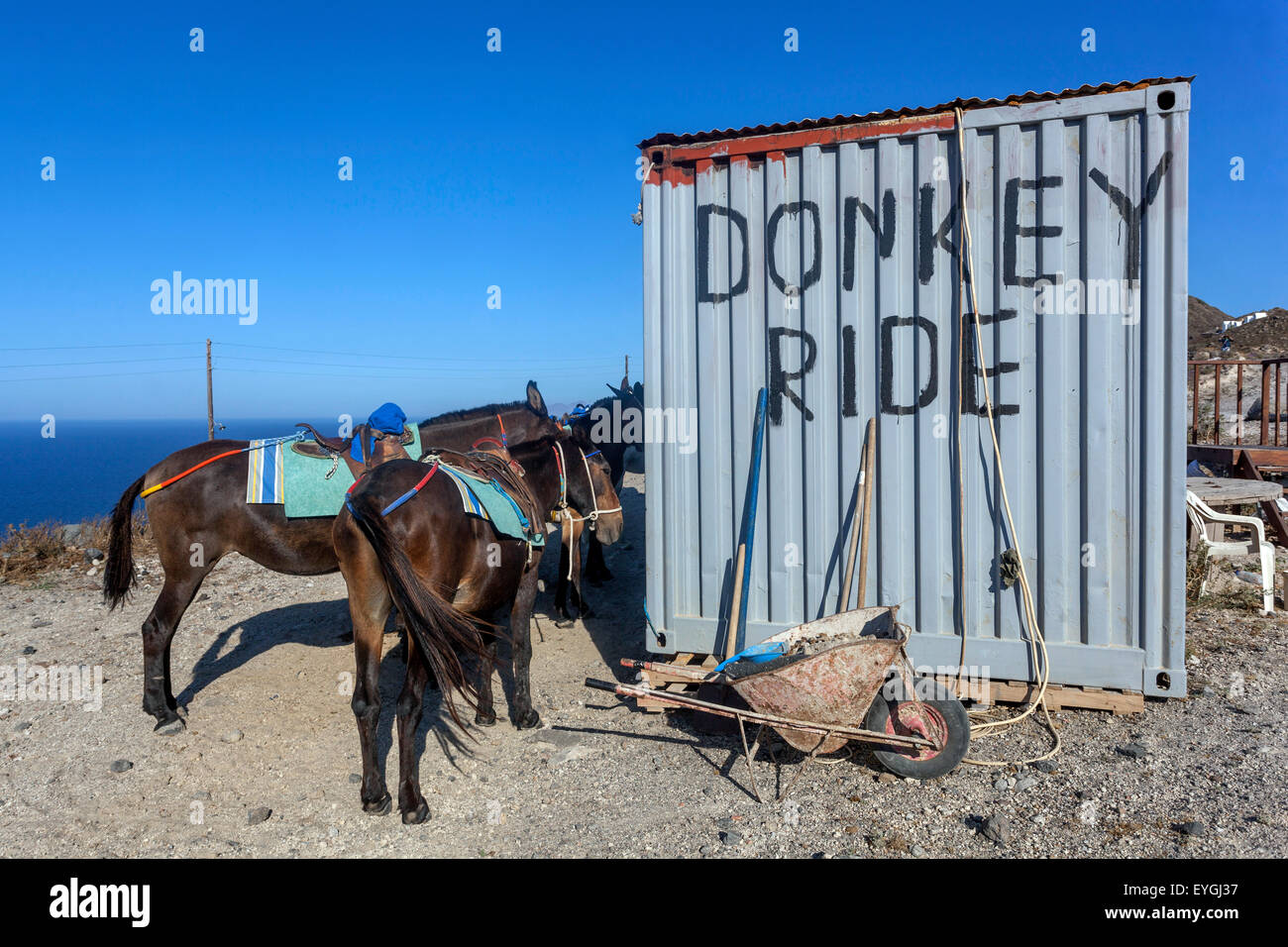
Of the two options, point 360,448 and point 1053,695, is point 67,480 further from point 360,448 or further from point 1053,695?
point 1053,695

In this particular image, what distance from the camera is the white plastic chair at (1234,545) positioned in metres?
6.79

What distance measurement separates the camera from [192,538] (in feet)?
18.1

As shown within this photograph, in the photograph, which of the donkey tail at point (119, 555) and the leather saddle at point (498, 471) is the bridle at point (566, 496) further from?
the donkey tail at point (119, 555)

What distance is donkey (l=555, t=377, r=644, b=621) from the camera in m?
6.76

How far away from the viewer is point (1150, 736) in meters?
4.47

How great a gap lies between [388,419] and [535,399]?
234 centimetres

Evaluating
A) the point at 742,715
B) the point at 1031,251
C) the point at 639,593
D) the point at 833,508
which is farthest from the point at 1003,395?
the point at 639,593

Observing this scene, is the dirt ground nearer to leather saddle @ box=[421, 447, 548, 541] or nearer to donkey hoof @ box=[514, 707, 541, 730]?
donkey hoof @ box=[514, 707, 541, 730]

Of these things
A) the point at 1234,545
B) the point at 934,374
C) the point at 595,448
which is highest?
the point at 934,374

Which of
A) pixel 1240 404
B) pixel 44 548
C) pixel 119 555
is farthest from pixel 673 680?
pixel 1240 404

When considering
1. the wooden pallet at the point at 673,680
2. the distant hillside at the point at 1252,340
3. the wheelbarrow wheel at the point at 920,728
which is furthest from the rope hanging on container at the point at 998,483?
the distant hillside at the point at 1252,340

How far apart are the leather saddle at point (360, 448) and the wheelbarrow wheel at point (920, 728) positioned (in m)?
3.94

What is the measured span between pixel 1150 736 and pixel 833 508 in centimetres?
226

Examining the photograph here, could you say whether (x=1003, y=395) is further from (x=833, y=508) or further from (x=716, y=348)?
(x=716, y=348)
